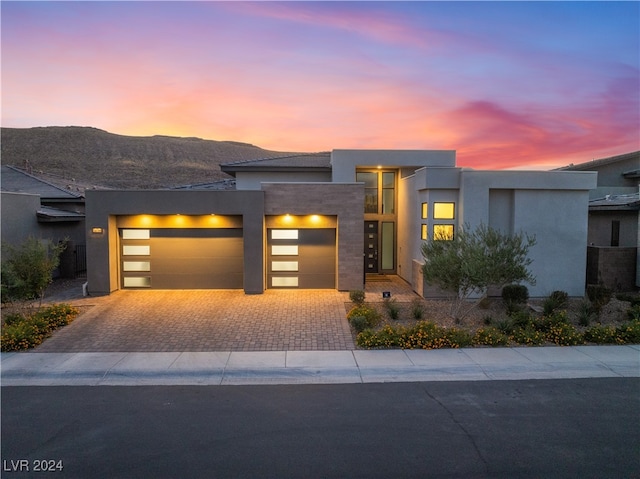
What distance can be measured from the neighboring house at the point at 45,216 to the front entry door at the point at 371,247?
12.6 metres


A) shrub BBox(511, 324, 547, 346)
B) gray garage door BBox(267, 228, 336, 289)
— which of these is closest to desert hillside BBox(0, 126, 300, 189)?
gray garage door BBox(267, 228, 336, 289)

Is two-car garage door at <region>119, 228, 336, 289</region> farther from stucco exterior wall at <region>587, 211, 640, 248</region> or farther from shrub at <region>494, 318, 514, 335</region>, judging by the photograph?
stucco exterior wall at <region>587, 211, 640, 248</region>

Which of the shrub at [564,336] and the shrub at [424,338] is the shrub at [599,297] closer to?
the shrub at [564,336]

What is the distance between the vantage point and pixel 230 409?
7.01 m

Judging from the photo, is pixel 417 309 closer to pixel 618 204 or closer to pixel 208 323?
pixel 208 323

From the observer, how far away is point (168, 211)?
1573cm

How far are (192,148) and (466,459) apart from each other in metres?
83.8

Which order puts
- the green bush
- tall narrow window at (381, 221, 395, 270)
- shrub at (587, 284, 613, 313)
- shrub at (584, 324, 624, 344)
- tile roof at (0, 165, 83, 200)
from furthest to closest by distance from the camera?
tile roof at (0, 165, 83, 200), tall narrow window at (381, 221, 395, 270), shrub at (587, 284, 613, 313), shrub at (584, 324, 624, 344), the green bush

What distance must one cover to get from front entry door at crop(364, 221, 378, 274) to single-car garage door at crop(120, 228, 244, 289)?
22.0 ft

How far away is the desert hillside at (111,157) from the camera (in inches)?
2229

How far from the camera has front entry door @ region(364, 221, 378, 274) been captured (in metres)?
20.3

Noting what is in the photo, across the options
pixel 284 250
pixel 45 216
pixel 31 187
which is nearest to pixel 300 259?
pixel 284 250

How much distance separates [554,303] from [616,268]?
631cm

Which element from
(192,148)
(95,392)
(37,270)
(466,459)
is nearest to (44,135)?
(192,148)
